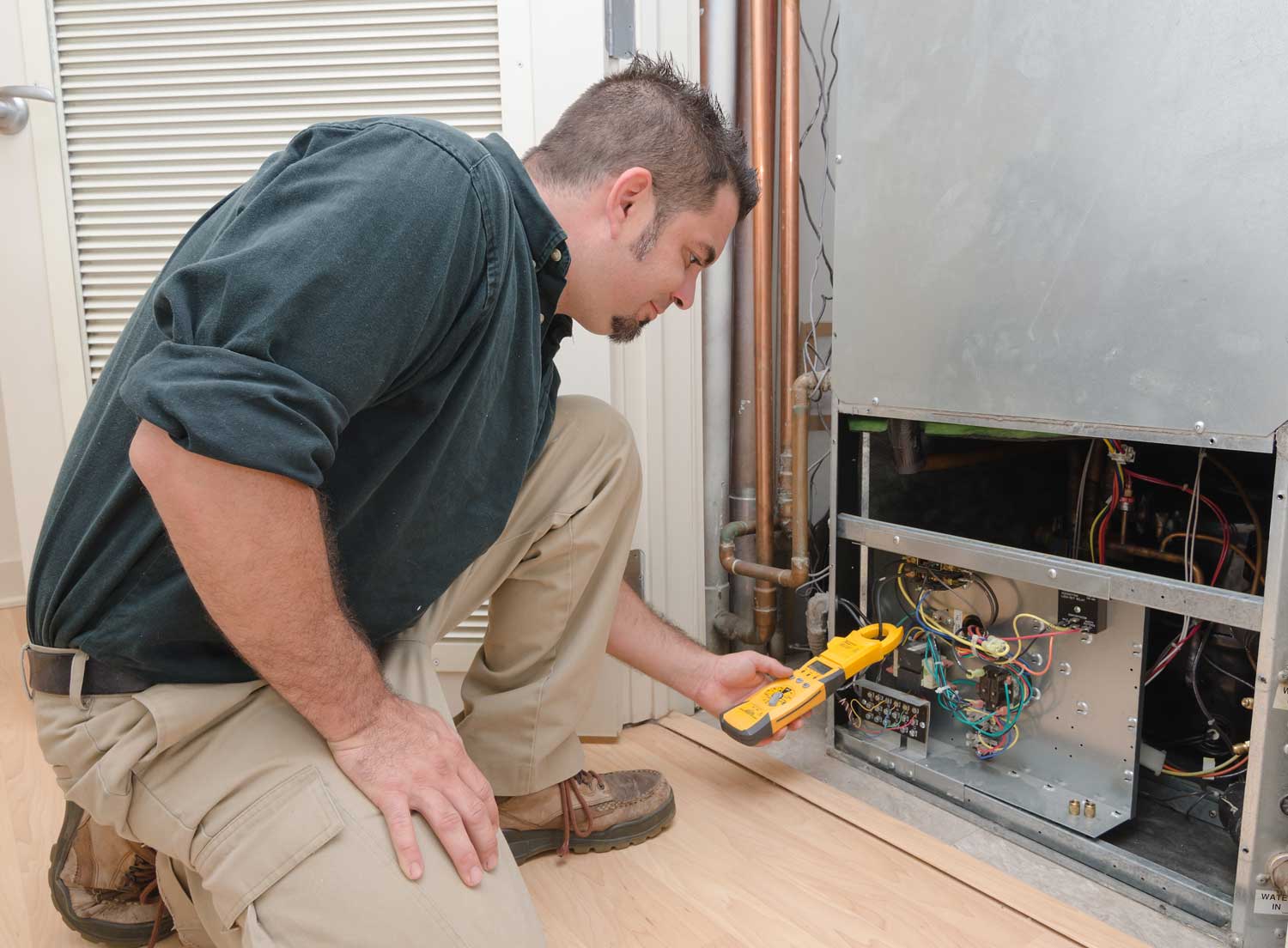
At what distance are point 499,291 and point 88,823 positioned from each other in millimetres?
759

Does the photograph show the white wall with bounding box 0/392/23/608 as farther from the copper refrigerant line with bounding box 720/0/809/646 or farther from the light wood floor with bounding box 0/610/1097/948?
the copper refrigerant line with bounding box 720/0/809/646

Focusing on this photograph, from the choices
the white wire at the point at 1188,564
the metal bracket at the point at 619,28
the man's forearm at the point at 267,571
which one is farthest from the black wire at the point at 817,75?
the man's forearm at the point at 267,571

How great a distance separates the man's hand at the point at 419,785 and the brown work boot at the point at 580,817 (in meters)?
0.37

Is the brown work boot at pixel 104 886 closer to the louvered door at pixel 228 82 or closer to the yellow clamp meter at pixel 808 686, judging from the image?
the yellow clamp meter at pixel 808 686

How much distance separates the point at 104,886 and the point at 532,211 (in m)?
0.86

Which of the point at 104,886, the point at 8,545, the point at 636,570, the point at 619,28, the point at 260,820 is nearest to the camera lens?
the point at 260,820

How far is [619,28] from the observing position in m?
1.39

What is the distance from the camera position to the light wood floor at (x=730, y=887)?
1000mm

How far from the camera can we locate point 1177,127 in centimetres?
94

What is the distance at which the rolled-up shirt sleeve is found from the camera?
62cm

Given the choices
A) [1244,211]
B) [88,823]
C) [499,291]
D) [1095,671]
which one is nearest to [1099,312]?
[1244,211]

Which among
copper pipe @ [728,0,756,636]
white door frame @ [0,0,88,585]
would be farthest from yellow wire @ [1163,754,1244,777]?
white door frame @ [0,0,88,585]

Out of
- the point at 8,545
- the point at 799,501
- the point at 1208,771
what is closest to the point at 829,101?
the point at 799,501

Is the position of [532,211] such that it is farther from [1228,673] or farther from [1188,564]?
[1228,673]
